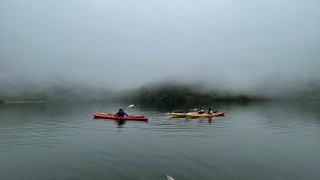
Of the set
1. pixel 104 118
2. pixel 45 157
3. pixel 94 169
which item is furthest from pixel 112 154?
pixel 104 118

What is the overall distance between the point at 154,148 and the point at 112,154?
3.45 meters

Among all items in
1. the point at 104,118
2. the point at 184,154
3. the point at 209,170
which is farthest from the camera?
the point at 104,118

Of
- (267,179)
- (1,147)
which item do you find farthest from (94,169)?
(1,147)

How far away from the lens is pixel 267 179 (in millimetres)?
11453

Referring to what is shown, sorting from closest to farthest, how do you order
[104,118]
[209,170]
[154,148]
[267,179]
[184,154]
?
[267,179], [209,170], [184,154], [154,148], [104,118]

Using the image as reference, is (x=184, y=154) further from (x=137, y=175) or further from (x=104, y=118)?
(x=104, y=118)

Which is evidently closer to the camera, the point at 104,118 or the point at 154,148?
the point at 154,148

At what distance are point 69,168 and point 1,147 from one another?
9395 mm

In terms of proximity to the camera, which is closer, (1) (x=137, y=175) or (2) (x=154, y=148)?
(1) (x=137, y=175)

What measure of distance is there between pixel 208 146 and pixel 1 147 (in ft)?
55.4

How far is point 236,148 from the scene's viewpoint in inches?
719

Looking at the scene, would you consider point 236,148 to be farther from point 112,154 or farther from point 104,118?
point 104,118

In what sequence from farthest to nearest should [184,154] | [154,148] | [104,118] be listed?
[104,118] < [154,148] < [184,154]

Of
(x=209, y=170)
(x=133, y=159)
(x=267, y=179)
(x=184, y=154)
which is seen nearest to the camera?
(x=267, y=179)
